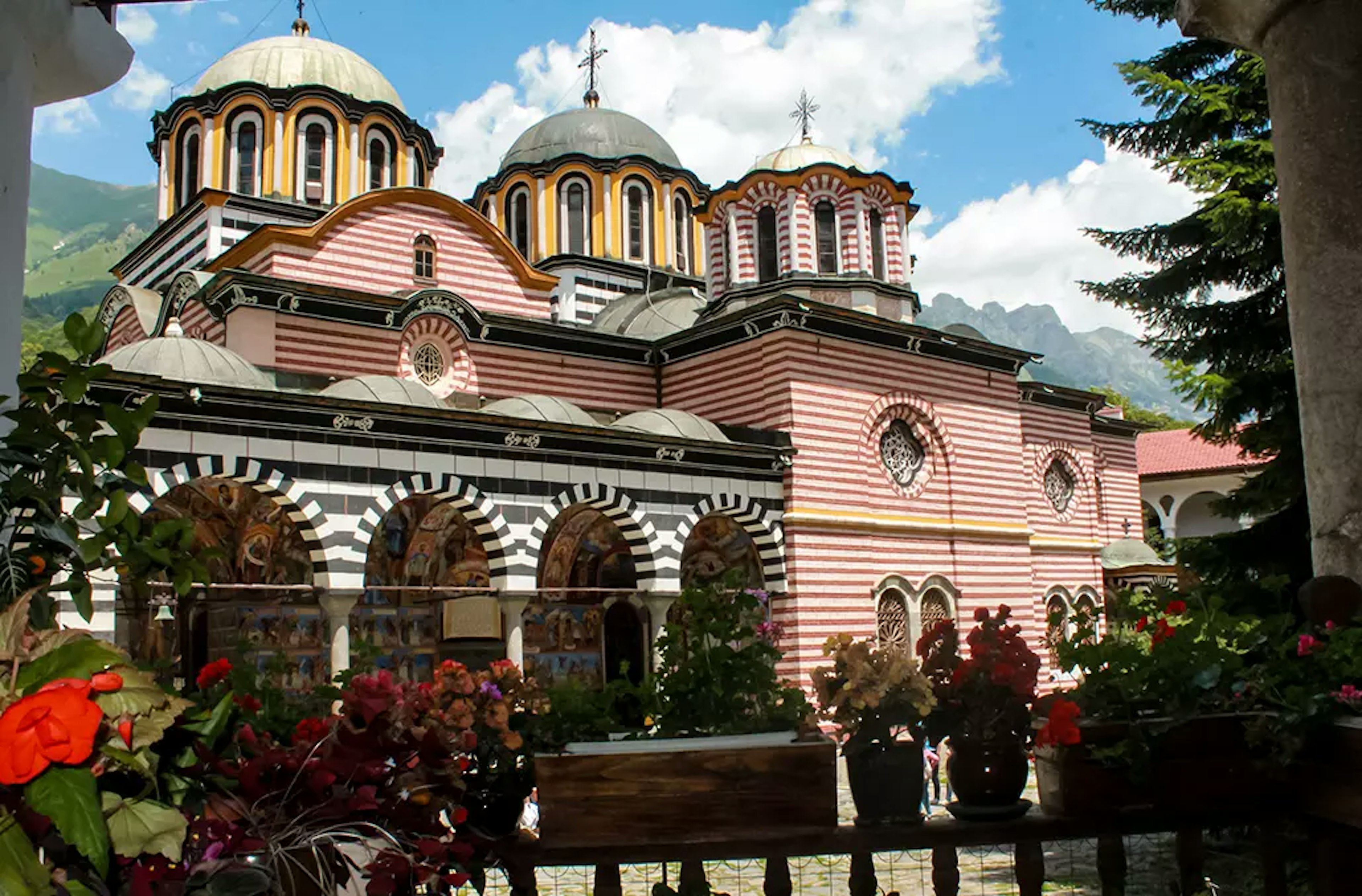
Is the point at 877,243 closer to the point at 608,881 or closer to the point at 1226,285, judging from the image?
the point at 1226,285

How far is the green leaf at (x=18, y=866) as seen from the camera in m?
1.42

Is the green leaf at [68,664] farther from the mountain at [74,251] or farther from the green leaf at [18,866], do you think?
the mountain at [74,251]

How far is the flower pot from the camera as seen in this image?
119 inches

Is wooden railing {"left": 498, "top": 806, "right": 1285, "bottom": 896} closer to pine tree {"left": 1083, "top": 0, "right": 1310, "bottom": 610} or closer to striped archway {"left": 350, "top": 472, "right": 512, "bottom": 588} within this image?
pine tree {"left": 1083, "top": 0, "right": 1310, "bottom": 610}

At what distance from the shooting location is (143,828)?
1.61 m

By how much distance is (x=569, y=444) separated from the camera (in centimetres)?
1444

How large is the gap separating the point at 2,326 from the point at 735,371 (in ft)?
49.6

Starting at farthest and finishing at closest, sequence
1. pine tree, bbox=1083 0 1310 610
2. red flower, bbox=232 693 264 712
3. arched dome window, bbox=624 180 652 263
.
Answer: arched dome window, bbox=624 180 652 263 < pine tree, bbox=1083 0 1310 610 < red flower, bbox=232 693 264 712

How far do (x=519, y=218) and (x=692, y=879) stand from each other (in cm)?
2176

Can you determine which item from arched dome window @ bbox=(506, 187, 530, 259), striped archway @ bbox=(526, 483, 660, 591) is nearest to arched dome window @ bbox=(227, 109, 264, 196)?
arched dome window @ bbox=(506, 187, 530, 259)

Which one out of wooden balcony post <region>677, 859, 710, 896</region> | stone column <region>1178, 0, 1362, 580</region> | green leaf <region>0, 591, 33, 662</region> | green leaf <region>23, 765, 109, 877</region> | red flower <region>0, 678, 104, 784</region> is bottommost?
wooden balcony post <region>677, 859, 710, 896</region>

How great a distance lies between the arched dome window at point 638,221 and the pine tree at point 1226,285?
48.5 feet

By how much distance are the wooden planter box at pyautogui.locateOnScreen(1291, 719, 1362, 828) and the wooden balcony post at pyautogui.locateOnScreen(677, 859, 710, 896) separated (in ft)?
4.88

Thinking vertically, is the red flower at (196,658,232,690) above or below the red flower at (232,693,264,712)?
above
